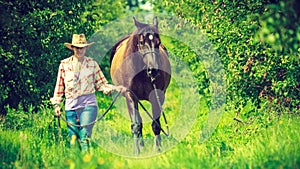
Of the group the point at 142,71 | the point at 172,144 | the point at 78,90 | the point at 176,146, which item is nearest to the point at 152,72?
the point at 142,71

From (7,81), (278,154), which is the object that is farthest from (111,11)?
(278,154)

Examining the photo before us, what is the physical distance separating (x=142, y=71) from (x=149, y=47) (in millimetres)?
881

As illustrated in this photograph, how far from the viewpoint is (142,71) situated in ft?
34.3

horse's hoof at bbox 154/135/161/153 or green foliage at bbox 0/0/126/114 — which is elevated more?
green foliage at bbox 0/0/126/114

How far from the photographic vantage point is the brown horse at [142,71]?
384 inches

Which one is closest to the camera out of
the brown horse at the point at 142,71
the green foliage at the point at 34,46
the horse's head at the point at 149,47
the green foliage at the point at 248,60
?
the horse's head at the point at 149,47

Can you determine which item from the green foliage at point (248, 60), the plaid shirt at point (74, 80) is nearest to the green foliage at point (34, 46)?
the plaid shirt at point (74, 80)

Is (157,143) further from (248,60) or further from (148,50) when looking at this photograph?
(248,60)

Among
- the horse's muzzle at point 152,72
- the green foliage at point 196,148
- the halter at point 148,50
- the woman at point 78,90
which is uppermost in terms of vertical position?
the halter at point 148,50

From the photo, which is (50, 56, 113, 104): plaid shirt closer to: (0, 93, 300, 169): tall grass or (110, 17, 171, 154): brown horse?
(0, 93, 300, 169): tall grass

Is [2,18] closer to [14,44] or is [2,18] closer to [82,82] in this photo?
[14,44]

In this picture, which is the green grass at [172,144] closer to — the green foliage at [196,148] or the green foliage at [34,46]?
the green foliage at [196,148]

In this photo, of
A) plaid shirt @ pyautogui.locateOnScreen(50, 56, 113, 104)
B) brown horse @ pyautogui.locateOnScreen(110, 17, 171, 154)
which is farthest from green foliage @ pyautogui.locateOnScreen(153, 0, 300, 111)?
plaid shirt @ pyautogui.locateOnScreen(50, 56, 113, 104)

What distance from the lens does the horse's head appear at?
9.60 meters
